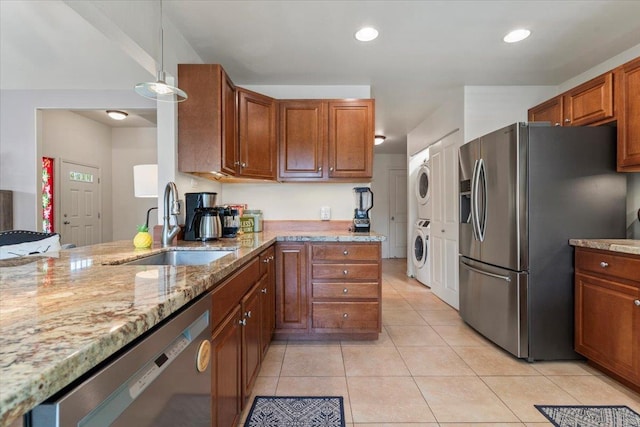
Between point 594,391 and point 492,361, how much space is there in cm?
58

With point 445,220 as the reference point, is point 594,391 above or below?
below

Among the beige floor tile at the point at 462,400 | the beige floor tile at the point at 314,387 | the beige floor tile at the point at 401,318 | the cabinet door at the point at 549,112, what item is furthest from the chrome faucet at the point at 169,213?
the cabinet door at the point at 549,112

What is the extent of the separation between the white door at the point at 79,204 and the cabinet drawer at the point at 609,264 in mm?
6123

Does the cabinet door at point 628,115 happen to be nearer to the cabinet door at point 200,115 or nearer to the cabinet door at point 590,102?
the cabinet door at point 590,102

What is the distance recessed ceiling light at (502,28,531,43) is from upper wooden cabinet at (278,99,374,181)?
45.6 inches

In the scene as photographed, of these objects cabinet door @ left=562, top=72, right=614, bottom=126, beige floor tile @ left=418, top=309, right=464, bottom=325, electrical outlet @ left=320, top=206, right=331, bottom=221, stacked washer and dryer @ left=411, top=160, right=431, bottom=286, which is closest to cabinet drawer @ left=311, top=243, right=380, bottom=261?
electrical outlet @ left=320, top=206, right=331, bottom=221

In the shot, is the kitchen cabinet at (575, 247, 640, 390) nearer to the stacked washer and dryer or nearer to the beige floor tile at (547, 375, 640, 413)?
the beige floor tile at (547, 375, 640, 413)

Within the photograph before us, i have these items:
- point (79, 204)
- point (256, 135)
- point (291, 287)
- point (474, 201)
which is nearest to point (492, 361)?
point (474, 201)

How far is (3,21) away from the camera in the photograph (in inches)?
100

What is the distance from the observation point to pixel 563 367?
2252mm

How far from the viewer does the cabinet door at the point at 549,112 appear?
9.29ft

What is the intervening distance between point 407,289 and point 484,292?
Answer: 6.15 feet

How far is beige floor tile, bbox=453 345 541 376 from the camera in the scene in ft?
7.23

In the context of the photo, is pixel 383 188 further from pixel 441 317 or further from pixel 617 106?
pixel 617 106
